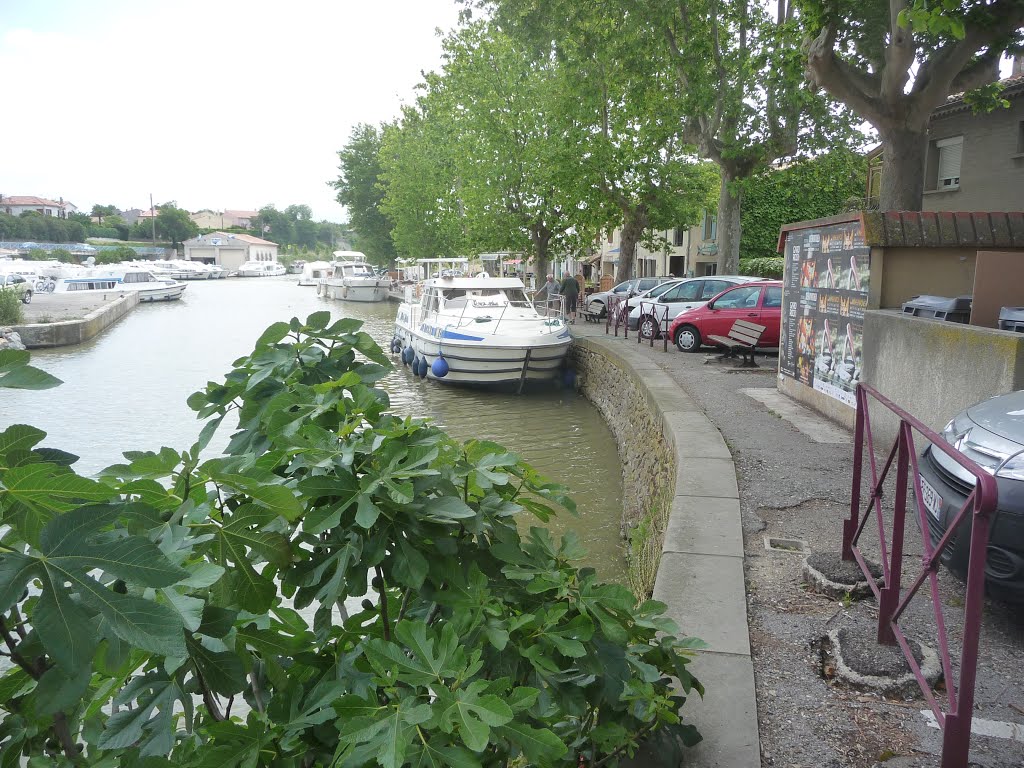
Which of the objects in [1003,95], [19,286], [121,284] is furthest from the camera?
[121,284]

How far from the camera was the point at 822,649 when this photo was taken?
3629 mm

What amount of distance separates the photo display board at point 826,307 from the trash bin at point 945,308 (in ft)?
3.33

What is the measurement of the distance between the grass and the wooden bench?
7.33 m

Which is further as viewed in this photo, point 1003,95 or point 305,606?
point 1003,95

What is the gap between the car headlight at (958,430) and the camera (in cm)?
429

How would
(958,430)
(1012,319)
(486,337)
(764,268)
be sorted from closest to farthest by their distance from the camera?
1. (958,430)
2. (1012,319)
3. (486,337)
4. (764,268)

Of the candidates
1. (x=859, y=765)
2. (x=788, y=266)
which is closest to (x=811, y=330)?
(x=788, y=266)

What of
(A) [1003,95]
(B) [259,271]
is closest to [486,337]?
(A) [1003,95]

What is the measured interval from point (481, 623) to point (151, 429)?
13.7m

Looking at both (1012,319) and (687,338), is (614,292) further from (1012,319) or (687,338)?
(1012,319)

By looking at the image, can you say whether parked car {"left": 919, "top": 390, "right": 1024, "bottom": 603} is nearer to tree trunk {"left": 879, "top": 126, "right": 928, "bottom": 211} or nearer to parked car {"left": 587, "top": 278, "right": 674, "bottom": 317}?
tree trunk {"left": 879, "top": 126, "right": 928, "bottom": 211}

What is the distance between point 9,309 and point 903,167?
26.0m

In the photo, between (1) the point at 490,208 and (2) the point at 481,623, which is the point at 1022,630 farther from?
(1) the point at 490,208

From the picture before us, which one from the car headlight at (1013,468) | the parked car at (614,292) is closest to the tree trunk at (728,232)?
the parked car at (614,292)
